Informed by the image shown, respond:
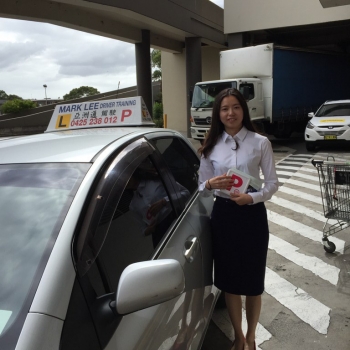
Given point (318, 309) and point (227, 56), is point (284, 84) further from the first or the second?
point (318, 309)

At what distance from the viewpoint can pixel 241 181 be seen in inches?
92.4

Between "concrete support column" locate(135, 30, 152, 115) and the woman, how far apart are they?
52.2 feet

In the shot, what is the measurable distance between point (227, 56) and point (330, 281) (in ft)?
41.8

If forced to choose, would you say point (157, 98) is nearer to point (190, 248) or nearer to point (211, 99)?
point (211, 99)

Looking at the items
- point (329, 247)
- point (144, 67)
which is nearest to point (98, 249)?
point (329, 247)

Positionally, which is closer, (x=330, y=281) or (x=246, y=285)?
(x=246, y=285)

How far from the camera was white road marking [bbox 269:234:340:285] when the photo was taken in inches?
159

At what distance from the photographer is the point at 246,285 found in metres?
2.52

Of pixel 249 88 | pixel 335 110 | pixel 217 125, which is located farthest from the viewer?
pixel 249 88

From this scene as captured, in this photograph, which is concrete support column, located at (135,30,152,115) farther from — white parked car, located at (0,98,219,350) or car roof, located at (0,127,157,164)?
white parked car, located at (0,98,219,350)

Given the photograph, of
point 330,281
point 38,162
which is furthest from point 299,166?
point 38,162

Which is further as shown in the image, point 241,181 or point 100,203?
point 241,181

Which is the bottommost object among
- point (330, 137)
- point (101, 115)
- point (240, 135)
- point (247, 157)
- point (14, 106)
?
point (330, 137)

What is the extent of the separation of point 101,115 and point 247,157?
4.46 feet
